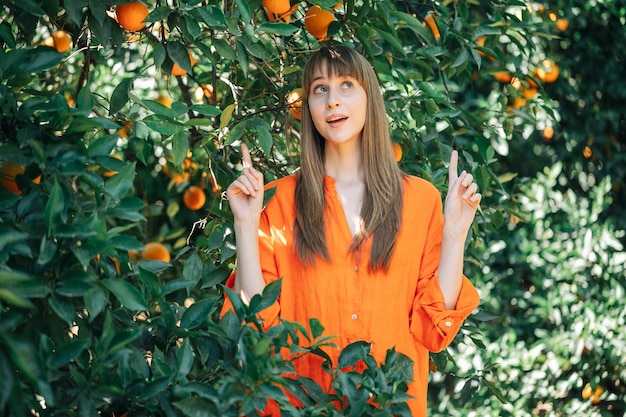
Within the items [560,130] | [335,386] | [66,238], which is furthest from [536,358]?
[66,238]

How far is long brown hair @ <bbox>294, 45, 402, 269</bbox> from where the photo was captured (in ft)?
5.64

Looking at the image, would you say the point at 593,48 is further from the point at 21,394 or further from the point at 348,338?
the point at 21,394

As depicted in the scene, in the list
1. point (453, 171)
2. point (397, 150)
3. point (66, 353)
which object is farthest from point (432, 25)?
point (66, 353)

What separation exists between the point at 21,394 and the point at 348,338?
785 millimetres

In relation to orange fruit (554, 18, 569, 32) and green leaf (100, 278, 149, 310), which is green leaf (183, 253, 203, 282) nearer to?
green leaf (100, 278, 149, 310)

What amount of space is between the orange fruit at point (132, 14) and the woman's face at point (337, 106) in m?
0.38

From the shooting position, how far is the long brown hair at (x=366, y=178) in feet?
5.64

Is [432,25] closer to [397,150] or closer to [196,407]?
[397,150]

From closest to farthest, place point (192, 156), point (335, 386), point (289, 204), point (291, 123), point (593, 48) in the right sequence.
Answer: point (335, 386)
point (289, 204)
point (291, 123)
point (192, 156)
point (593, 48)

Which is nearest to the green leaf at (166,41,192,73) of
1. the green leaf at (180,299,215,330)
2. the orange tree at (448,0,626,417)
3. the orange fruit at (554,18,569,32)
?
the green leaf at (180,299,215,330)

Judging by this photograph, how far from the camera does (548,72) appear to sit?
3248 mm

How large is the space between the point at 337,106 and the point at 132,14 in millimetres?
450

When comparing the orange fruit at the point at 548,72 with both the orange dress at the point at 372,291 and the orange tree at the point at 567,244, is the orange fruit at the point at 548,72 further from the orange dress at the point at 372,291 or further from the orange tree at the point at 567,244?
the orange dress at the point at 372,291

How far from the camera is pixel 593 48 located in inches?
142
